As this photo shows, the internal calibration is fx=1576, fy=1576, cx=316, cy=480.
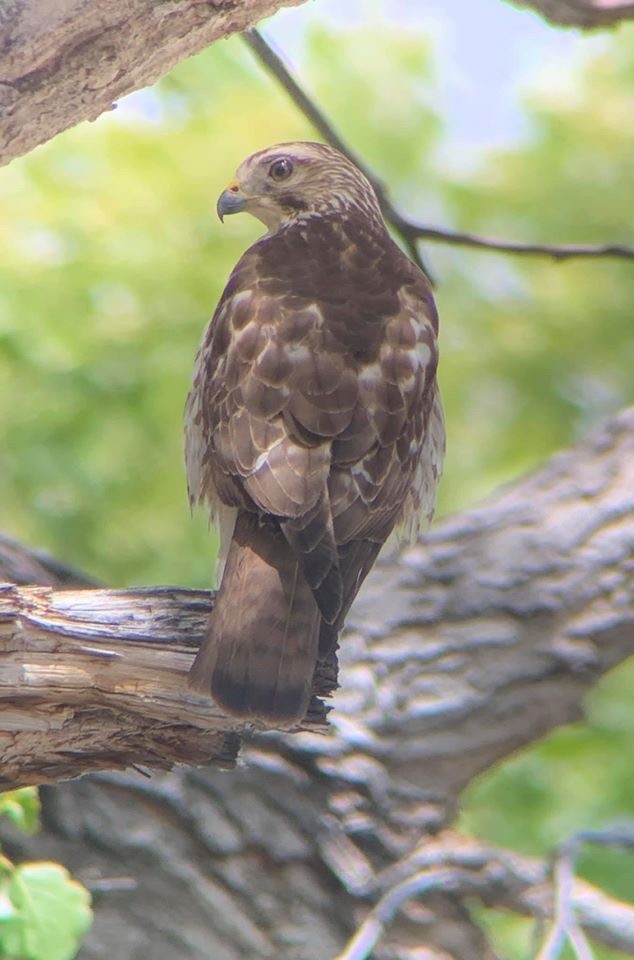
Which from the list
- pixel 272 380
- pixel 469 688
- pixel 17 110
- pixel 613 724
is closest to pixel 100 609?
pixel 272 380

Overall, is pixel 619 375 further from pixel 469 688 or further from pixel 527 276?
pixel 469 688

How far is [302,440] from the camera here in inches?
130

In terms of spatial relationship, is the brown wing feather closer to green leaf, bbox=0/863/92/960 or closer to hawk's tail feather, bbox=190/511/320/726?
hawk's tail feather, bbox=190/511/320/726

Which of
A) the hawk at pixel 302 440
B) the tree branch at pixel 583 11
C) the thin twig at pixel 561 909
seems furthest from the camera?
the tree branch at pixel 583 11

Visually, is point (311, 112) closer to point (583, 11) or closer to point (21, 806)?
point (583, 11)

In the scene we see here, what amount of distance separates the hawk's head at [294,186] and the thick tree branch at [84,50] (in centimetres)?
99

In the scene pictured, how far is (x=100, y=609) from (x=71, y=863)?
55.3 inches

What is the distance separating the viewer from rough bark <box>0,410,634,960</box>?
162 inches

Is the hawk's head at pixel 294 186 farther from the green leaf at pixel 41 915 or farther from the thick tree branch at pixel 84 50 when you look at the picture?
the green leaf at pixel 41 915

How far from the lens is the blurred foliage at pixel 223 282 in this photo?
581 cm

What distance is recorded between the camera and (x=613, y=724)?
20.5 feet

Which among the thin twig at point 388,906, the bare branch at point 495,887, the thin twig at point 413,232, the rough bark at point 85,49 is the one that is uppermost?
the rough bark at point 85,49

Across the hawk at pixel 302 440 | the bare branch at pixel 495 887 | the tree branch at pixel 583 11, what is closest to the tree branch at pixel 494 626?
the bare branch at pixel 495 887

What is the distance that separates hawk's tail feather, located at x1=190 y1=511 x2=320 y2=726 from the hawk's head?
150 centimetres
